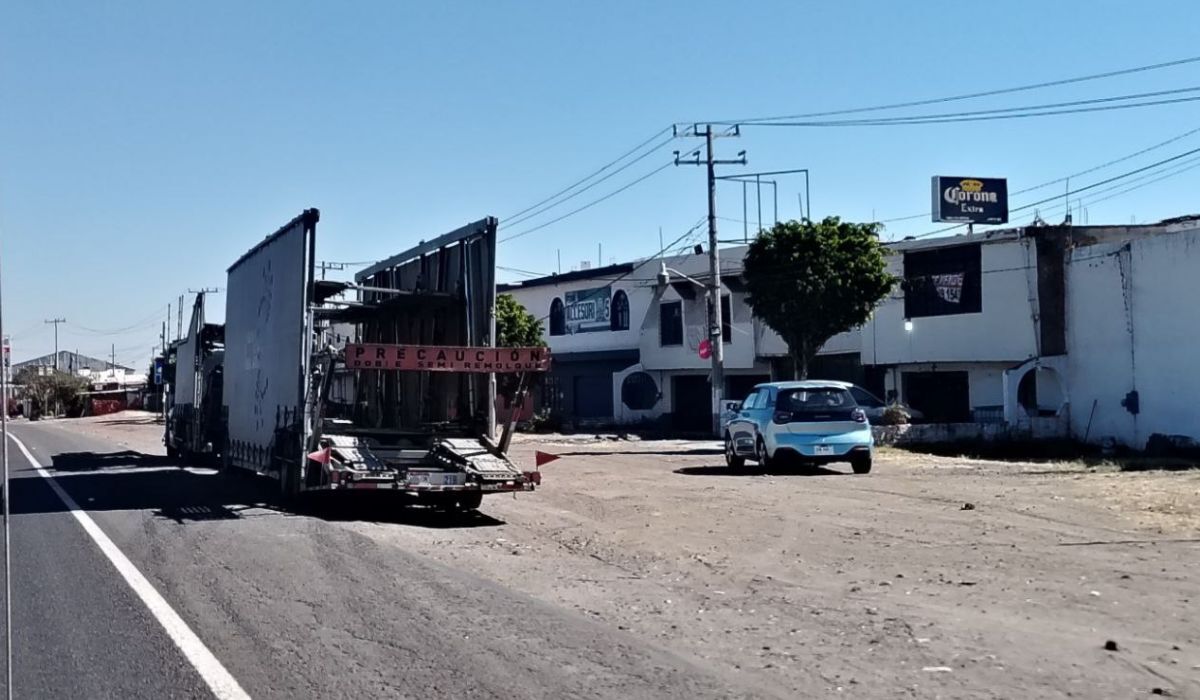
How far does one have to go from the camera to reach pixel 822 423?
2095 cm

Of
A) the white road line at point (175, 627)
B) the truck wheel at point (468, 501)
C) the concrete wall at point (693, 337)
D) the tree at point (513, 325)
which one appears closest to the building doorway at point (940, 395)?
the concrete wall at point (693, 337)

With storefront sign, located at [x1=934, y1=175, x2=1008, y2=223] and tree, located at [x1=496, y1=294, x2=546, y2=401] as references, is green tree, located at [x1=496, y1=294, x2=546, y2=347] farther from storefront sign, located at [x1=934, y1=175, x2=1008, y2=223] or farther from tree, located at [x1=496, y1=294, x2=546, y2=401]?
storefront sign, located at [x1=934, y1=175, x2=1008, y2=223]

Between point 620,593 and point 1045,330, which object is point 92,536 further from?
point 1045,330

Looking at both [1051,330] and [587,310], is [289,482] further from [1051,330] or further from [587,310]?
[587,310]

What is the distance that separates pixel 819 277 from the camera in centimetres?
3309

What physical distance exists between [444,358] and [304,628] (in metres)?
6.84

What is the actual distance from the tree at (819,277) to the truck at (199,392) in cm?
1481

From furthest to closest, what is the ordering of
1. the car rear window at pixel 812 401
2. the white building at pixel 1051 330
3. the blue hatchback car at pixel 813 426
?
the white building at pixel 1051 330 < the car rear window at pixel 812 401 < the blue hatchback car at pixel 813 426

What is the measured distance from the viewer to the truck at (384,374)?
14.9 meters

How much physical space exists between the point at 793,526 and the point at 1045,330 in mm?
22827

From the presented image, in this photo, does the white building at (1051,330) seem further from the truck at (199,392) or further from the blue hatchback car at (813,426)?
the truck at (199,392)

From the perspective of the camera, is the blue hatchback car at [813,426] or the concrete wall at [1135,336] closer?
the blue hatchback car at [813,426]

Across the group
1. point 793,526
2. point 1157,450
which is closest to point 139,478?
point 793,526

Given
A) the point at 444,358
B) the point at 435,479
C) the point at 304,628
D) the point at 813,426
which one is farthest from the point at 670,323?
the point at 304,628
